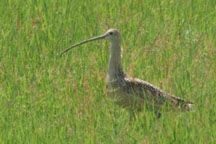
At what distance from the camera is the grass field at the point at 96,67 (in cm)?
687

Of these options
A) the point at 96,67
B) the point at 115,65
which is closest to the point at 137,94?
the point at 115,65

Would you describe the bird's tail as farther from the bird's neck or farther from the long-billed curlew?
the bird's neck

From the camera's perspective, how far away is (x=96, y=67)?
851cm

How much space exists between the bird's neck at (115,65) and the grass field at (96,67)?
5.7 inches

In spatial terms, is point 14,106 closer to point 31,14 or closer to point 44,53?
point 44,53

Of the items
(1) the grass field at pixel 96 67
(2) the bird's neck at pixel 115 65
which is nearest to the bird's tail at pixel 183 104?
(1) the grass field at pixel 96 67

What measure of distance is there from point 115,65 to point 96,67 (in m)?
0.58

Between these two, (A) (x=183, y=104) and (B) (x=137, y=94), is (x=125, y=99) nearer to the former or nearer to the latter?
(B) (x=137, y=94)

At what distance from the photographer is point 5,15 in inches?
→ 399

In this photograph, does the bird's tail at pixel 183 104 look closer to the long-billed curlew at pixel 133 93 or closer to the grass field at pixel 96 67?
the long-billed curlew at pixel 133 93

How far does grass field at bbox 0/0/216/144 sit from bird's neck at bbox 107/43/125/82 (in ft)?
0.47

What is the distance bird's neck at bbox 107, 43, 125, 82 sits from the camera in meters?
7.87

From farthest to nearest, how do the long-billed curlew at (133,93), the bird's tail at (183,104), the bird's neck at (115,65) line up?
1. the bird's neck at (115,65)
2. the long-billed curlew at (133,93)
3. the bird's tail at (183,104)

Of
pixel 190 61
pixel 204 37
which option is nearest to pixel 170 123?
pixel 190 61
